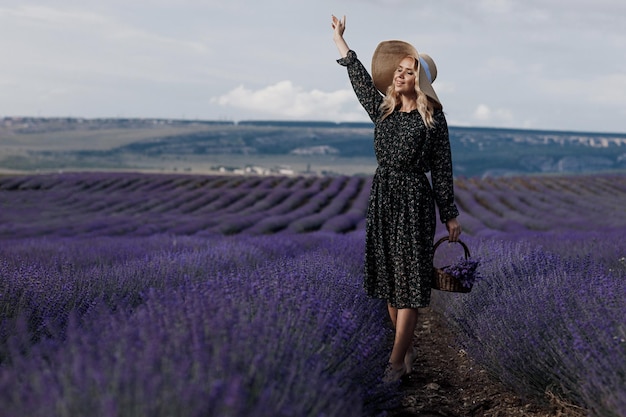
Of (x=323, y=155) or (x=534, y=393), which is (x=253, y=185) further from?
(x=323, y=155)

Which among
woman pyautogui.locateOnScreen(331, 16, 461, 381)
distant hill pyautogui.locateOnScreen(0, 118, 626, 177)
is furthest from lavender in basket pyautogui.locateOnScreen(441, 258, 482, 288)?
distant hill pyautogui.locateOnScreen(0, 118, 626, 177)

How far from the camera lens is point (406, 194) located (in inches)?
132

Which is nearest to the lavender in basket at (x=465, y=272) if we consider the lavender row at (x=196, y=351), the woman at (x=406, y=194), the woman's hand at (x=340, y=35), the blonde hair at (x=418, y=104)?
the woman at (x=406, y=194)

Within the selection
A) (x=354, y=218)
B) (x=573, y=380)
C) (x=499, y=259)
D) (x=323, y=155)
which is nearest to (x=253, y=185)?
(x=354, y=218)

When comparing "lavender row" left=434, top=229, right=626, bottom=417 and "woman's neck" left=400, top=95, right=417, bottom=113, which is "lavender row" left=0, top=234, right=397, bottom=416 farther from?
"woman's neck" left=400, top=95, right=417, bottom=113

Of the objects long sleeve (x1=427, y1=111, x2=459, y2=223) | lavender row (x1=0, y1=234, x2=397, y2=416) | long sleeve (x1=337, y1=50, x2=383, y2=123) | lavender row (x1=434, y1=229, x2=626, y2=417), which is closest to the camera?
lavender row (x1=0, y1=234, x2=397, y2=416)

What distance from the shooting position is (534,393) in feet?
10.5

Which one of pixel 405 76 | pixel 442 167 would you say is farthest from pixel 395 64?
pixel 442 167

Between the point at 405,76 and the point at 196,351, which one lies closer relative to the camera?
the point at 196,351

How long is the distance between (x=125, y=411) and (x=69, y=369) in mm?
315

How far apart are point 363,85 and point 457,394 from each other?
5.42 feet

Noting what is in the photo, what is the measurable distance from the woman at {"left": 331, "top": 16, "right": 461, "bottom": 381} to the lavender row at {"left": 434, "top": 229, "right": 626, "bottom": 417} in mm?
442

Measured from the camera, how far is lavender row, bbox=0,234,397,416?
1602mm

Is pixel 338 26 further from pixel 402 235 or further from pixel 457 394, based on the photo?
pixel 457 394
